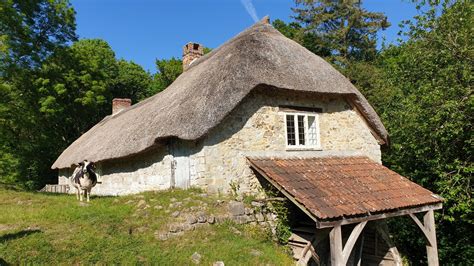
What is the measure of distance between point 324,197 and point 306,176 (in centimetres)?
103

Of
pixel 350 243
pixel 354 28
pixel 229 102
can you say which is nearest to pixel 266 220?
pixel 350 243

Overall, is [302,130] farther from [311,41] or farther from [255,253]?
[311,41]

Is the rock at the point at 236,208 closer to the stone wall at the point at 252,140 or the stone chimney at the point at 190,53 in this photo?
the stone wall at the point at 252,140

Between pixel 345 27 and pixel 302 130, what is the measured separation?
17.9m

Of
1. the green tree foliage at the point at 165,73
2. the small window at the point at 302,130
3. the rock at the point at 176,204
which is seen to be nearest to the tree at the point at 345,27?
the green tree foliage at the point at 165,73

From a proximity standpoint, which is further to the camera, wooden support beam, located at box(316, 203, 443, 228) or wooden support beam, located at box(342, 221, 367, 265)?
wooden support beam, located at box(342, 221, 367, 265)

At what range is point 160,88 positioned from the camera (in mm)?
31125

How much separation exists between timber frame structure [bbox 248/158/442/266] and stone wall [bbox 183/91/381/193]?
0.37 meters

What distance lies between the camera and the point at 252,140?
9102 millimetres

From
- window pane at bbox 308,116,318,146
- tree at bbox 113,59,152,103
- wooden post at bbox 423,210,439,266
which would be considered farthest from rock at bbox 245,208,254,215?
tree at bbox 113,59,152,103

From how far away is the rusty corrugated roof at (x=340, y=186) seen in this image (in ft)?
23.4

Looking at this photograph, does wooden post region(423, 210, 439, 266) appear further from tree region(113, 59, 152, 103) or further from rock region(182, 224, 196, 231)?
tree region(113, 59, 152, 103)

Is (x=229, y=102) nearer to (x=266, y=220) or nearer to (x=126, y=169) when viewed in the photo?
(x=266, y=220)

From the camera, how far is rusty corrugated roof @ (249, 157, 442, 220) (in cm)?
712
